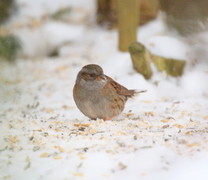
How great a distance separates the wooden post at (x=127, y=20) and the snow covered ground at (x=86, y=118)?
33cm

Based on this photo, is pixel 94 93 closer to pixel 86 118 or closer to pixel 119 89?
pixel 119 89

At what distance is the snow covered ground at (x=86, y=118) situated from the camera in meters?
3.96

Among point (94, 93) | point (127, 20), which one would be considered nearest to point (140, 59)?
point (127, 20)

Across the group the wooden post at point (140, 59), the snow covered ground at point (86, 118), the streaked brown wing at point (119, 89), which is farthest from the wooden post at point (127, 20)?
the streaked brown wing at point (119, 89)

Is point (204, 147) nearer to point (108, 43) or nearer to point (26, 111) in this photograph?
point (26, 111)

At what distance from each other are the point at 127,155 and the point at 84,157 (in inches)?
13.8

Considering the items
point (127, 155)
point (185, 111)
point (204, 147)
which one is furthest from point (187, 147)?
point (185, 111)

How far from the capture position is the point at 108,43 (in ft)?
31.7

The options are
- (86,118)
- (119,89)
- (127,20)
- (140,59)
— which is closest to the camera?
(119,89)

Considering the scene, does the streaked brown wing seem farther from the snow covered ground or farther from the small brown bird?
the snow covered ground

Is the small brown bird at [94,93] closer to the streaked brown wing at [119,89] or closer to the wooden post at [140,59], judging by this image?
the streaked brown wing at [119,89]

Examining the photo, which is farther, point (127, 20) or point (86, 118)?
point (127, 20)

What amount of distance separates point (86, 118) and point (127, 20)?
2804mm

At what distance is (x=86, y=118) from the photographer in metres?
5.93
